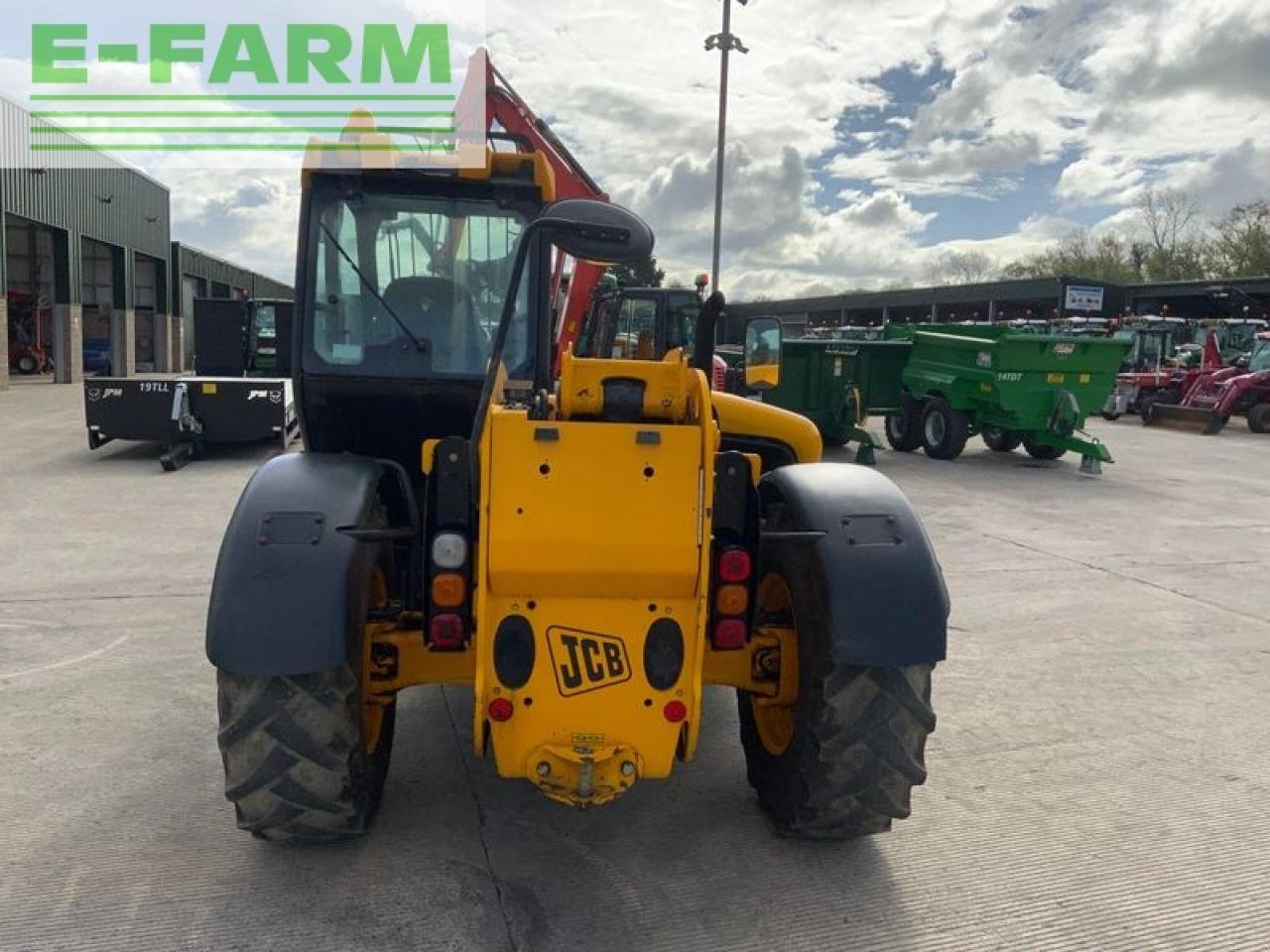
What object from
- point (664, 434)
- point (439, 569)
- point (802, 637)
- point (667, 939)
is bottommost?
point (667, 939)

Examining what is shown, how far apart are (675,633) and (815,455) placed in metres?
2.00

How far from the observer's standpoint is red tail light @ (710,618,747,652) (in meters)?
3.10

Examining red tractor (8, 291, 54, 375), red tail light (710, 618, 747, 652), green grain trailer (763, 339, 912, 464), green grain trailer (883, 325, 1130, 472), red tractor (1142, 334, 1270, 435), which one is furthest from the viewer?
red tractor (8, 291, 54, 375)

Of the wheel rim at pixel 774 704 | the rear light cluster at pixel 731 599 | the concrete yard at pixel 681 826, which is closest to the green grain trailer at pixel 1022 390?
the concrete yard at pixel 681 826

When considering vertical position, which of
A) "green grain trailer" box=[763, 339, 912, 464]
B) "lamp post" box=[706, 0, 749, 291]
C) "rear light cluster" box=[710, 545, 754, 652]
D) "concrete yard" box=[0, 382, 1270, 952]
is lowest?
"concrete yard" box=[0, 382, 1270, 952]

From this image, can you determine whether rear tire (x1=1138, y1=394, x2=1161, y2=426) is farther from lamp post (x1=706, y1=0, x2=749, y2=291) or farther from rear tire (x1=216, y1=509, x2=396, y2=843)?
rear tire (x1=216, y1=509, x2=396, y2=843)

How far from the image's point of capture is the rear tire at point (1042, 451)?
14938 mm

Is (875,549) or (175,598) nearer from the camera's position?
(875,549)

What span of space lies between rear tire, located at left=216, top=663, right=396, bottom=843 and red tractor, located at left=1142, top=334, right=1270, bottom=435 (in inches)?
817

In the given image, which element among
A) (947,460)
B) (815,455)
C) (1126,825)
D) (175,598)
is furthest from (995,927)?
(947,460)

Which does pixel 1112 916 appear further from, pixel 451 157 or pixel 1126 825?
pixel 451 157

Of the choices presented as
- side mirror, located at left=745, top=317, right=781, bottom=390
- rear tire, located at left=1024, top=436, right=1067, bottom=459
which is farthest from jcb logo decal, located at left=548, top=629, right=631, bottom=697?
rear tire, located at left=1024, top=436, right=1067, bottom=459

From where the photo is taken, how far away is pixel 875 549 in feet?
10.2

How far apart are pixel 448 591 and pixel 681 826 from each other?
1226 mm
